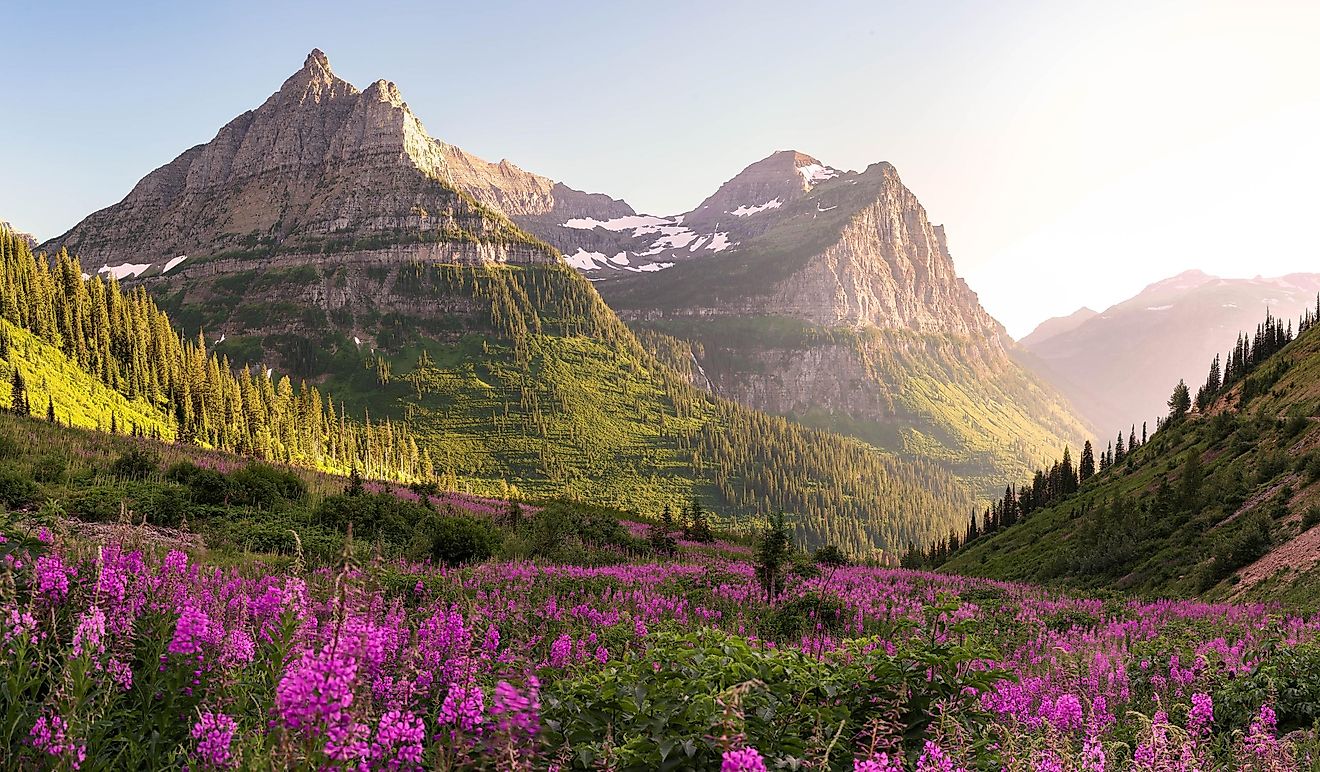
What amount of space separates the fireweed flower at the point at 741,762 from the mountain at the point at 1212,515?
71.2 ft

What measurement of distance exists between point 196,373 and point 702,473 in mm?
133773

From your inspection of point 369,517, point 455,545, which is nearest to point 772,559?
point 455,545

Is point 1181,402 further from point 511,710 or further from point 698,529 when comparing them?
point 511,710

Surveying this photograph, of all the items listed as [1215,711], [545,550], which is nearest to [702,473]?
[545,550]

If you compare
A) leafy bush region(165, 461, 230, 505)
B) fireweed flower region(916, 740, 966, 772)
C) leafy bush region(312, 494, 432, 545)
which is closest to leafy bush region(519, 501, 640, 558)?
leafy bush region(312, 494, 432, 545)

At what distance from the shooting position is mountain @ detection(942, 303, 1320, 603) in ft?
70.7

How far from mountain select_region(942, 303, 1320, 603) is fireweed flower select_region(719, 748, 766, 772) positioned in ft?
71.2

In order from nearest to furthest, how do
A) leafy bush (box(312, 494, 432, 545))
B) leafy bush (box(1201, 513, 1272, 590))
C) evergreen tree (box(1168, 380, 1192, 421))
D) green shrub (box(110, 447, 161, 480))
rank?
leafy bush (box(312, 494, 432, 545))
green shrub (box(110, 447, 161, 480))
leafy bush (box(1201, 513, 1272, 590))
evergreen tree (box(1168, 380, 1192, 421))

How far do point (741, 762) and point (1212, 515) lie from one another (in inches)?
1393

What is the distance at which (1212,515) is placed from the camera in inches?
1097

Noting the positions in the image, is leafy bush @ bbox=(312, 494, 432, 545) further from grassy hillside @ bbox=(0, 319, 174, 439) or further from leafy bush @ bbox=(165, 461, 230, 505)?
grassy hillside @ bbox=(0, 319, 174, 439)

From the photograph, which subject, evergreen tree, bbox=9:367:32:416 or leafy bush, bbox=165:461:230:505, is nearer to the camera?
leafy bush, bbox=165:461:230:505

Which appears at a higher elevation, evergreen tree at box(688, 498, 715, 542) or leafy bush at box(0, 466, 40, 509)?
leafy bush at box(0, 466, 40, 509)

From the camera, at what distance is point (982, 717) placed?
4.94 m
